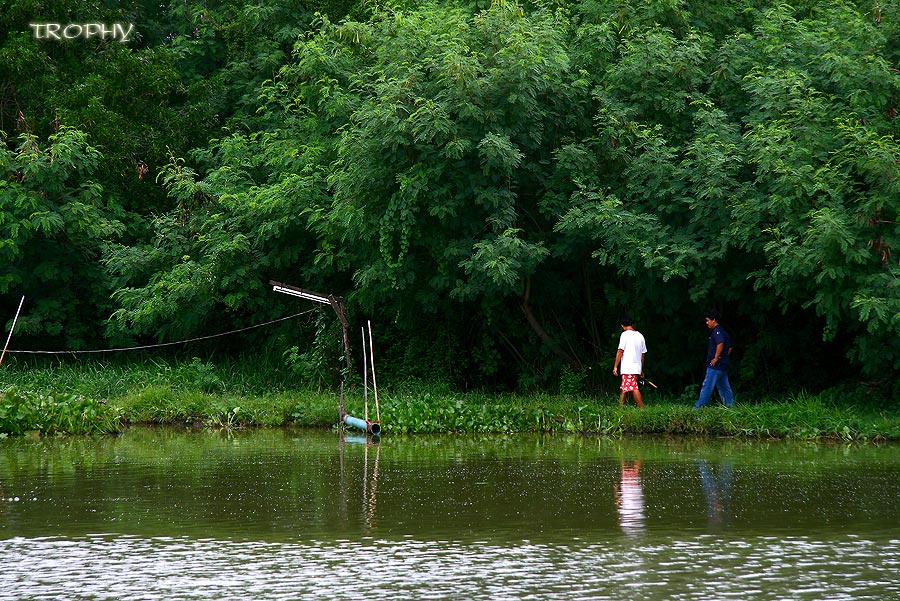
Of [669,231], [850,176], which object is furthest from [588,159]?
[850,176]

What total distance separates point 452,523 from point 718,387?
9675 millimetres

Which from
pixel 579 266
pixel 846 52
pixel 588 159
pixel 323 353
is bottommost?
pixel 323 353

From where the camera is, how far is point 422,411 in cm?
1934

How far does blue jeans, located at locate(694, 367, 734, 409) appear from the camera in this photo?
19188 mm

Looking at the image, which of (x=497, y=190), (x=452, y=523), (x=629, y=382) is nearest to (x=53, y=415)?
(x=497, y=190)

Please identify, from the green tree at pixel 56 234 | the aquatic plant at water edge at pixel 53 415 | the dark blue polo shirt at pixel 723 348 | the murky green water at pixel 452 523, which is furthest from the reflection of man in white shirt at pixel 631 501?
the green tree at pixel 56 234

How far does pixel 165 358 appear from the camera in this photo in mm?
25047

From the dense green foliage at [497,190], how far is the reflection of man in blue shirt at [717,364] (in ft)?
2.46

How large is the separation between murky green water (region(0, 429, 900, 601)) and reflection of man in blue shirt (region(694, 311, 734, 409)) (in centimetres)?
256

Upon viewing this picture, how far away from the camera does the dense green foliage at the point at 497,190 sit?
18.5m

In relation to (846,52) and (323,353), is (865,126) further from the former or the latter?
(323,353)

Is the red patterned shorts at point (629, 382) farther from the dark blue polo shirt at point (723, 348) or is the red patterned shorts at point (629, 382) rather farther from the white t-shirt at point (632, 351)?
the dark blue polo shirt at point (723, 348)

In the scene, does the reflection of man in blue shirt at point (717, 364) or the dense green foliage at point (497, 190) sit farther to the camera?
the reflection of man in blue shirt at point (717, 364)

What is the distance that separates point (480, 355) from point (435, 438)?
4.71 m
